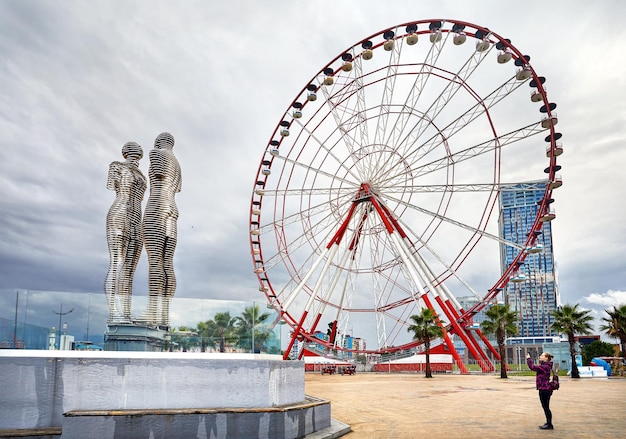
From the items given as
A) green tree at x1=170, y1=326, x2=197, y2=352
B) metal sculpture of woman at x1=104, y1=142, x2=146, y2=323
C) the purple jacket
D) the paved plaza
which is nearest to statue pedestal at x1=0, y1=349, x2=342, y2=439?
green tree at x1=170, y1=326, x2=197, y2=352

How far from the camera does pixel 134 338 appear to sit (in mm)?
10914

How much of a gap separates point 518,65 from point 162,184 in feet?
73.7

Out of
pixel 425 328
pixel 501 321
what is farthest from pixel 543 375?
pixel 425 328

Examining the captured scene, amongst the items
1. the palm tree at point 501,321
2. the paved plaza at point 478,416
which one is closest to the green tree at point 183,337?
the paved plaza at point 478,416

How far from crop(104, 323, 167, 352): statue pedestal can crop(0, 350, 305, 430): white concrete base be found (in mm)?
1305

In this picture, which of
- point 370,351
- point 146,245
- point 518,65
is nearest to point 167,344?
point 146,245

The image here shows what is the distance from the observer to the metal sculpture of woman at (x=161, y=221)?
586 inches

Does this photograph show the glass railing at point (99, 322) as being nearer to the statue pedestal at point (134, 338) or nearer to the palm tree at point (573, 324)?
the statue pedestal at point (134, 338)

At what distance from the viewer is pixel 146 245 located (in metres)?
15.0

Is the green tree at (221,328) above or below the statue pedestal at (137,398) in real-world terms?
above

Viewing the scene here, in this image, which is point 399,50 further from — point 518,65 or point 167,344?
point 167,344

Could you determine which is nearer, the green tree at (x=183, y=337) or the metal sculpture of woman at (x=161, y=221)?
the green tree at (x=183, y=337)

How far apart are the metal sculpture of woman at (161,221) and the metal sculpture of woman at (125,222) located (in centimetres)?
55

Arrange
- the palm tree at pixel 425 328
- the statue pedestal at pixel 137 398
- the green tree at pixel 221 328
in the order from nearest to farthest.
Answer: the statue pedestal at pixel 137 398
the green tree at pixel 221 328
the palm tree at pixel 425 328
